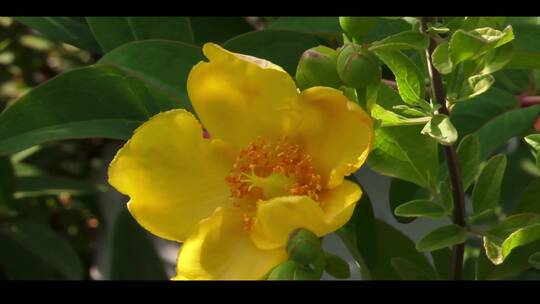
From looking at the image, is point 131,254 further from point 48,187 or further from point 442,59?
point 442,59

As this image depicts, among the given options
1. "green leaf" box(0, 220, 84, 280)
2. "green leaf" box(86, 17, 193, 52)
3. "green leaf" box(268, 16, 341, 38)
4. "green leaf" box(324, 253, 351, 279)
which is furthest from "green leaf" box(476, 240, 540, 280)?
"green leaf" box(0, 220, 84, 280)

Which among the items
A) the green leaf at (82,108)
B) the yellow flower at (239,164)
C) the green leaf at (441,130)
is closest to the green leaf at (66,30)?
the green leaf at (82,108)

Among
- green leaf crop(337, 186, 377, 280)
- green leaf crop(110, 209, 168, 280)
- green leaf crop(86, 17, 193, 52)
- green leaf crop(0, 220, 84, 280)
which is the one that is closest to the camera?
green leaf crop(337, 186, 377, 280)

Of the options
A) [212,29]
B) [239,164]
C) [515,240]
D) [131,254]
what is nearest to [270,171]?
[239,164]

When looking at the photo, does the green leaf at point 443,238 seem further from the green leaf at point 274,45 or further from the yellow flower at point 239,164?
the green leaf at point 274,45

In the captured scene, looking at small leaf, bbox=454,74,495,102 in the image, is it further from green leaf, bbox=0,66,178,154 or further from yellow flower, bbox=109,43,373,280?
green leaf, bbox=0,66,178,154

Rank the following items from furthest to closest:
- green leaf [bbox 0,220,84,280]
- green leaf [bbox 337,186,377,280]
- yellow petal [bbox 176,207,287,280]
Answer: green leaf [bbox 0,220,84,280] < green leaf [bbox 337,186,377,280] < yellow petal [bbox 176,207,287,280]
